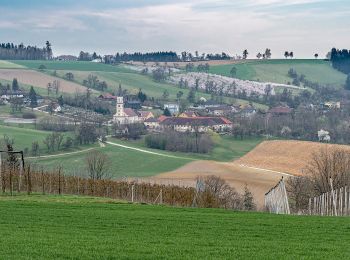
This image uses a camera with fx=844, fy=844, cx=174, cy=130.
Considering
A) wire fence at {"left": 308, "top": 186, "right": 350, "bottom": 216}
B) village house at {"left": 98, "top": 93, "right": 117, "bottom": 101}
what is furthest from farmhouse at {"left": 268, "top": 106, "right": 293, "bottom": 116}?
wire fence at {"left": 308, "top": 186, "right": 350, "bottom": 216}

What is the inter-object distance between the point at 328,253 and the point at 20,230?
8.14 meters

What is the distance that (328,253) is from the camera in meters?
17.9

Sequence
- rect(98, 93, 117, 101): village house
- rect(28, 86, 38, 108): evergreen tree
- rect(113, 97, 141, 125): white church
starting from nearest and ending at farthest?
rect(113, 97, 141, 125): white church < rect(28, 86, 38, 108): evergreen tree < rect(98, 93, 117, 101): village house

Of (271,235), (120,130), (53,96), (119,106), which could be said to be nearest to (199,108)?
(119,106)

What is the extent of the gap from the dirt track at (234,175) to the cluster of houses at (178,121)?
3793 centimetres

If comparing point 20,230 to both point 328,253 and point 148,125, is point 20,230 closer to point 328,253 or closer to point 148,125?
point 328,253

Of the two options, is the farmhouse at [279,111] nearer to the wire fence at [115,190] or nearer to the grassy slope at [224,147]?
the grassy slope at [224,147]

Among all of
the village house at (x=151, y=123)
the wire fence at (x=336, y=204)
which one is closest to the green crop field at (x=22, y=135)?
the village house at (x=151, y=123)

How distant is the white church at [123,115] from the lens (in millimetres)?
158950

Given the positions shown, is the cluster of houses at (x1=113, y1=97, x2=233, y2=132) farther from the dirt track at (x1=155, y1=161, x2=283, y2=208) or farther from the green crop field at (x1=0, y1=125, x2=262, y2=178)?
the dirt track at (x1=155, y1=161, x2=283, y2=208)

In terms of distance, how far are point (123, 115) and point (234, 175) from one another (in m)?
80.6

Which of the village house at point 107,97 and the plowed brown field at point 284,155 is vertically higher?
the village house at point 107,97

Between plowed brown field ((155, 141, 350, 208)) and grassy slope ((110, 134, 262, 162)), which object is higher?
plowed brown field ((155, 141, 350, 208))

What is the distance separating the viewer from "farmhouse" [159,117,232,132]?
14588 centimetres
